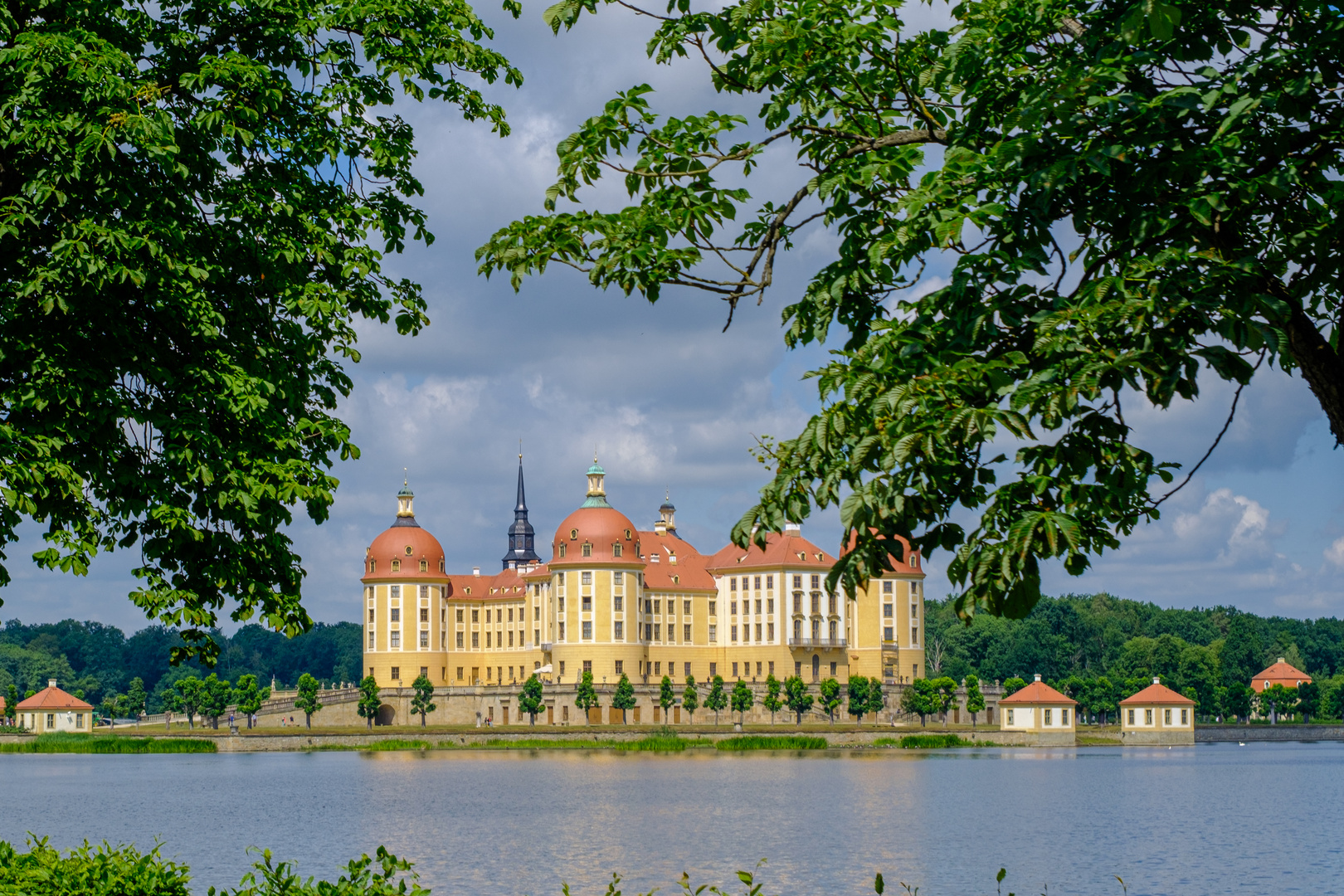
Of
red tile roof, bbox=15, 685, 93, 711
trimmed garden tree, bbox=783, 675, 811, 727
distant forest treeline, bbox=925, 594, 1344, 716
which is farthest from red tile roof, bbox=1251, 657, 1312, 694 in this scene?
red tile roof, bbox=15, 685, 93, 711

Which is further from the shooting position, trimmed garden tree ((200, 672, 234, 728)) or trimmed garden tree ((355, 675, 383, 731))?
trimmed garden tree ((355, 675, 383, 731))

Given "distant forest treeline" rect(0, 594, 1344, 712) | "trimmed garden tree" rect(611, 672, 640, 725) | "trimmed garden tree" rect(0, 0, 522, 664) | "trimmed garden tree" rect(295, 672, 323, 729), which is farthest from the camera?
"distant forest treeline" rect(0, 594, 1344, 712)

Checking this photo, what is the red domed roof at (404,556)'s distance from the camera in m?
114

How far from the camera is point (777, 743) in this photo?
296 feet

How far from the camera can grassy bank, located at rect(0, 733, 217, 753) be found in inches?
3342

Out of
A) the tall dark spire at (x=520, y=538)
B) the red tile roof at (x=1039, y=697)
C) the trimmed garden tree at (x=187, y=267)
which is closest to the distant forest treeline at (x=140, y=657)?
the tall dark spire at (x=520, y=538)

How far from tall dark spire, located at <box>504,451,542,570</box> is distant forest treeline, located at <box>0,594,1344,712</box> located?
18756 millimetres

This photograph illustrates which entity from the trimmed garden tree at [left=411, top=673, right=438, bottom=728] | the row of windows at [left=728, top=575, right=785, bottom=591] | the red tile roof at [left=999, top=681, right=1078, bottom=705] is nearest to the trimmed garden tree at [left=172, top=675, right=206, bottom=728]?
the trimmed garden tree at [left=411, top=673, right=438, bottom=728]

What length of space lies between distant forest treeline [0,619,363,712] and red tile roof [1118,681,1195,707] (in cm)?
8791

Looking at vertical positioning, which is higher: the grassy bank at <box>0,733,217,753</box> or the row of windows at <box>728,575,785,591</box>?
the row of windows at <box>728,575,785,591</box>

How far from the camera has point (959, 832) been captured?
40.0m

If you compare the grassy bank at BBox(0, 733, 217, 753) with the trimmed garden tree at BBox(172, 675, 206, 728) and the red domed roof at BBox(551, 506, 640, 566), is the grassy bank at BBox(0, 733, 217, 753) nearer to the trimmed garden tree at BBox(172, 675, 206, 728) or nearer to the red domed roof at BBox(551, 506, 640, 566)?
the trimmed garden tree at BBox(172, 675, 206, 728)

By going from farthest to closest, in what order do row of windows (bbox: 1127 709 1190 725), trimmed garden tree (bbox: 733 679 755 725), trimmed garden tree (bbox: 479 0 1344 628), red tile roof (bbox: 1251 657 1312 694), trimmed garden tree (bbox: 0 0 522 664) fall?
red tile roof (bbox: 1251 657 1312 694), row of windows (bbox: 1127 709 1190 725), trimmed garden tree (bbox: 733 679 755 725), trimmed garden tree (bbox: 0 0 522 664), trimmed garden tree (bbox: 479 0 1344 628)

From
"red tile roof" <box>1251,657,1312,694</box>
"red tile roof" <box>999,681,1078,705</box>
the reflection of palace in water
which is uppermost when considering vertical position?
the reflection of palace in water
